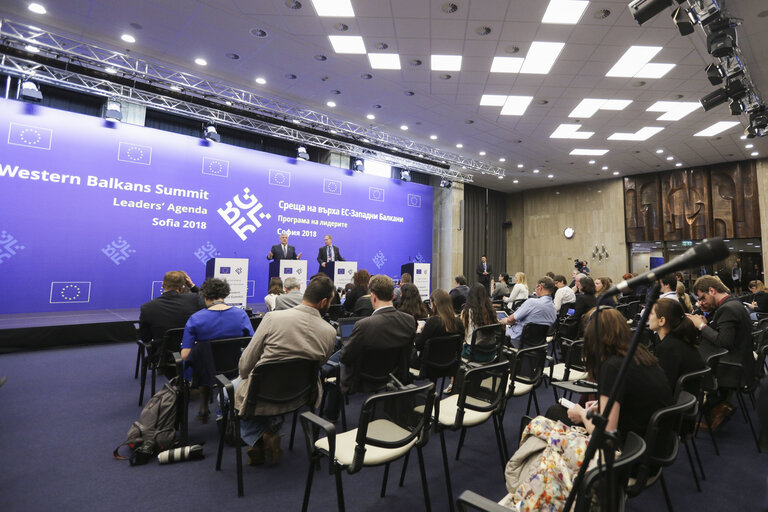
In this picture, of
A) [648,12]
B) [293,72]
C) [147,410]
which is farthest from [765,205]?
[147,410]

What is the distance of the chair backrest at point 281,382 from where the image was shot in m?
2.18

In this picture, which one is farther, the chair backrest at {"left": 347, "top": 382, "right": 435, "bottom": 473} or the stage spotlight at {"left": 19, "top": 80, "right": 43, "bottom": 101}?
the stage spotlight at {"left": 19, "top": 80, "right": 43, "bottom": 101}

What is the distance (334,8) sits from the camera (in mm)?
4820

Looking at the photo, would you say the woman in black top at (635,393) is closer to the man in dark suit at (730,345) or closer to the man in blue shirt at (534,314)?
the man in dark suit at (730,345)

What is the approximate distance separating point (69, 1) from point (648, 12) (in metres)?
6.85

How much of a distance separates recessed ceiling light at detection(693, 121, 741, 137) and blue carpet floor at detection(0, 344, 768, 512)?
25.2 feet

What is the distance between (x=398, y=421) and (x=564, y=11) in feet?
→ 17.4

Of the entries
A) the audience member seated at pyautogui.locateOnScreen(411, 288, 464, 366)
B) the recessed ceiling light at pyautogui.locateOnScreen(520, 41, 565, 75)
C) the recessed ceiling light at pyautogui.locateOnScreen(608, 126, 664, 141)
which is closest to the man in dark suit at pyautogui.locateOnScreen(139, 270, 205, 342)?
the audience member seated at pyautogui.locateOnScreen(411, 288, 464, 366)

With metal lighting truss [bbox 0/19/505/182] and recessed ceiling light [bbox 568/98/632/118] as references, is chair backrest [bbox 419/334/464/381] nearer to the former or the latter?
metal lighting truss [bbox 0/19/505/182]

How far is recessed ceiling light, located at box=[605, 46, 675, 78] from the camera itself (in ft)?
18.1

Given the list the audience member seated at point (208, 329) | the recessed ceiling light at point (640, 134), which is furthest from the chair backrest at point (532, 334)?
the recessed ceiling light at point (640, 134)

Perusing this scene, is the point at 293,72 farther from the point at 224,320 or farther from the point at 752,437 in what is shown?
the point at 752,437

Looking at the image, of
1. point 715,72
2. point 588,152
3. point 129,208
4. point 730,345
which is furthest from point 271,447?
point 588,152

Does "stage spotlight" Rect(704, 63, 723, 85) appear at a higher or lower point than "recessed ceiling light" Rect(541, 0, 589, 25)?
lower
